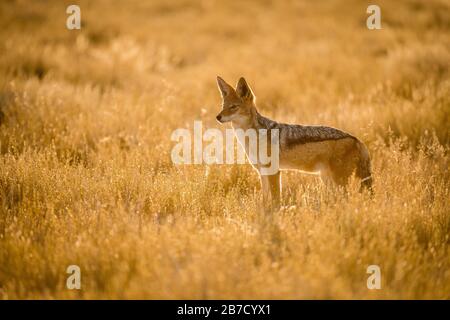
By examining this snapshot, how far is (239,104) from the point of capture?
612 cm

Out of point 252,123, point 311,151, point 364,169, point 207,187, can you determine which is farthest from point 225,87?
point 364,169

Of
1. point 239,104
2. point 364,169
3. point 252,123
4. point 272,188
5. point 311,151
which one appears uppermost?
point 239,104

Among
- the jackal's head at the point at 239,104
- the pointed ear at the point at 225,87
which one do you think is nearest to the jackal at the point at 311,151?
the jackal's head at the point at 239,104

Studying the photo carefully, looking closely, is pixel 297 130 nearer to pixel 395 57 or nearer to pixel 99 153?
pixel 99 153

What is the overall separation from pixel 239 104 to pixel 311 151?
1.11 metres

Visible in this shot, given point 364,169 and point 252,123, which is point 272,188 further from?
point 364,169

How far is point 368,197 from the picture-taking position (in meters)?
5.08

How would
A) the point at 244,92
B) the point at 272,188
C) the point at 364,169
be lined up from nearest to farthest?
the point at 364,169
the point at 272,188
the point at 244,92

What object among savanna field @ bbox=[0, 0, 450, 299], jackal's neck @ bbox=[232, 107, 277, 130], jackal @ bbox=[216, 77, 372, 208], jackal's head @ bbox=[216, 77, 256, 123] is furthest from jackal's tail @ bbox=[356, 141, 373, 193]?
jackal's head @ bbox=[216, 77, 256, 123]

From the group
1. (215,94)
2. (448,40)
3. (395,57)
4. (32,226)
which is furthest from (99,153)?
(448,40)

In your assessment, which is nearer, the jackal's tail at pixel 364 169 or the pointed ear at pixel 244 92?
the jackal's tail at pixel 364 169

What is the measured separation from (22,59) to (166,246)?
10239 millimetres

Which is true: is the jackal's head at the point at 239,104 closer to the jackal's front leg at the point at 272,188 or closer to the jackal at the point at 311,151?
the jackal at the point at 311,151

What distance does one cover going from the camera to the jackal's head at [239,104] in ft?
19.8
